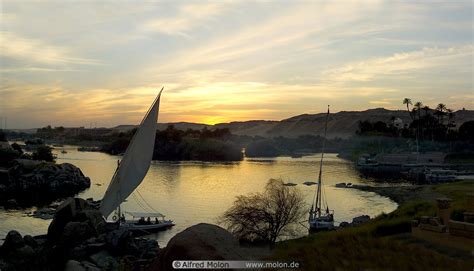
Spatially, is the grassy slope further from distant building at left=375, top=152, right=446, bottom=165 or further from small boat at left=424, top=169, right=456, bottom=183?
distant building at left=375, top=152, right=446, bottom=165

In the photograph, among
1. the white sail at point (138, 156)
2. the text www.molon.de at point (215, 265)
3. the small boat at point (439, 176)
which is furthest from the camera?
the small boat at point (439, 176)

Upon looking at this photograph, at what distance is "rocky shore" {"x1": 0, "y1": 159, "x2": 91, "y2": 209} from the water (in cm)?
191

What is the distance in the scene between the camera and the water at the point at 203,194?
92.0ft

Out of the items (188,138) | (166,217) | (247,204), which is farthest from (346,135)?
(247,204)

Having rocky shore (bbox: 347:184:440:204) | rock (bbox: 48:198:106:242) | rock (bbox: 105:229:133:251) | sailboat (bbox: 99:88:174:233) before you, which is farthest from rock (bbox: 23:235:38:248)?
rocky shore (bbox: 347:184:440:204)

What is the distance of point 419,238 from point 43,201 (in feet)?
111

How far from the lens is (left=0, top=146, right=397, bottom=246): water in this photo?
92.0ft

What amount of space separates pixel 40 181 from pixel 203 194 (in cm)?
1784

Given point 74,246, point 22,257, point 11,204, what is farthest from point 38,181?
point 22,257

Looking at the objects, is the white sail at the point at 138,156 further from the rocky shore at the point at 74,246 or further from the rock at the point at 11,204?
the rock at the point at 11,204

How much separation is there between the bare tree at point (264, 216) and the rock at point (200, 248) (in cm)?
1093

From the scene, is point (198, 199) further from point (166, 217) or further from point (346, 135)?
point (346, 135)

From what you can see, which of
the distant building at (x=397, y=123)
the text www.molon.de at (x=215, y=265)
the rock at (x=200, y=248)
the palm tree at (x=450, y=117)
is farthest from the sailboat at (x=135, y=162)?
the distant building at (x=397, y=123)

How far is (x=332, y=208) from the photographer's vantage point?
106ft
